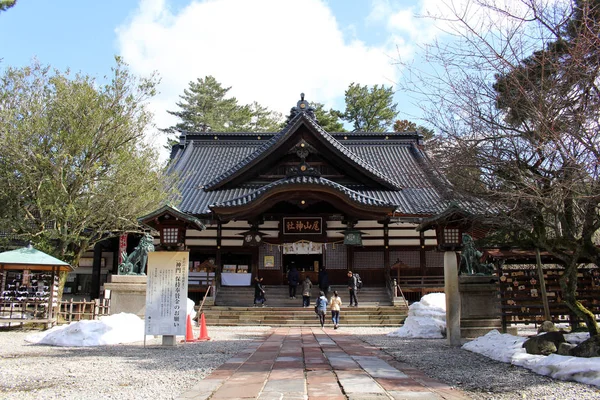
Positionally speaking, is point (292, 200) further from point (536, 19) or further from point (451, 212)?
point (536, 19)

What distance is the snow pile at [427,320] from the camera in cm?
1241

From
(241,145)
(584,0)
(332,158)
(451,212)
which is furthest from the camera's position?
(241,145)

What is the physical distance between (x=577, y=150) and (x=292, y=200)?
14.0 meters

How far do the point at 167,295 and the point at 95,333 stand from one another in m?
2.06

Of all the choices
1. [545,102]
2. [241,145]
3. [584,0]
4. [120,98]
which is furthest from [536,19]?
[241,145]

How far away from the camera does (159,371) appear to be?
689cm

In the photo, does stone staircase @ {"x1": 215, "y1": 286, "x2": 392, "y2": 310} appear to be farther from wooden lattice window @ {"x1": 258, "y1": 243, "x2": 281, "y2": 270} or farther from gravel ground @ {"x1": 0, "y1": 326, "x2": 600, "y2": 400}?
gravel ground @ {"x1": 0, "y1": 326, "x2": 600, "y2": 400}

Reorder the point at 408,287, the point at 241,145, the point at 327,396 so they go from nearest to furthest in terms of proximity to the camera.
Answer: the point at 327,396, the point at 408,287, the point at 241,145

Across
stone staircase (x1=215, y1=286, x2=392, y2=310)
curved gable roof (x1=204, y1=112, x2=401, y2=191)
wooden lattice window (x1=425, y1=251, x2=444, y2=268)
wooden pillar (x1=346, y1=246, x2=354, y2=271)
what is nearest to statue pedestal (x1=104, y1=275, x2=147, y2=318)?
stone staircase (x1=215, y1=286, x2=392, y2=310)

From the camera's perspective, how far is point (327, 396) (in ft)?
16.7

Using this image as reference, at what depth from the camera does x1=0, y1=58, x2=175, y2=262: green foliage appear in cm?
1456

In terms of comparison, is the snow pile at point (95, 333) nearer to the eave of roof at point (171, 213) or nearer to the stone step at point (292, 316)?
the eave of roof at point (171, 213)

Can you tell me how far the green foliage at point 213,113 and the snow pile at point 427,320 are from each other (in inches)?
1257

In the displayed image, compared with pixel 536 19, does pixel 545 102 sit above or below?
below
